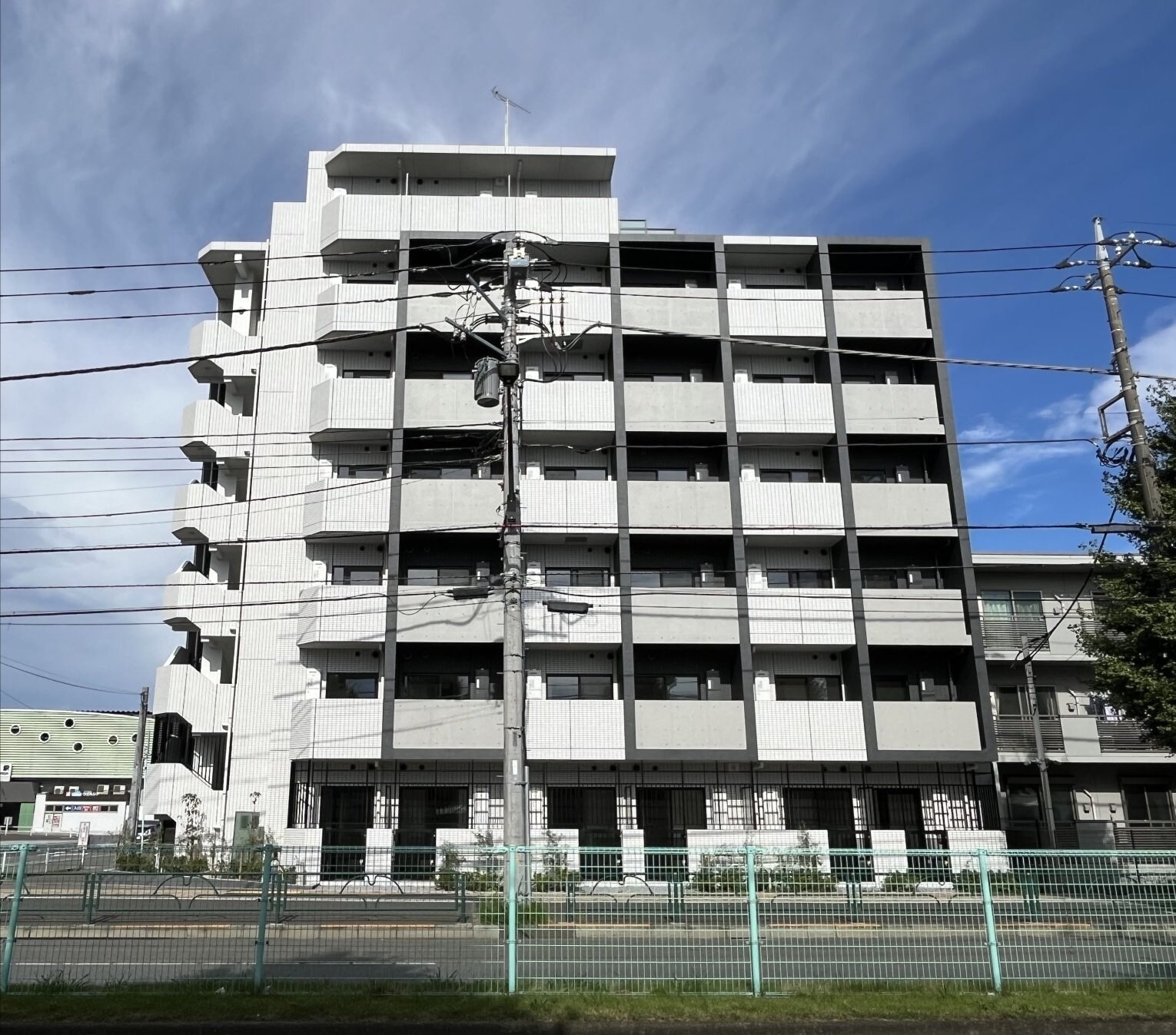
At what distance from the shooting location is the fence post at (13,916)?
10.5m

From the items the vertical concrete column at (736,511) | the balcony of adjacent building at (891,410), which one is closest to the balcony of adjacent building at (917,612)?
the balcony of adjacent building at (891,410)

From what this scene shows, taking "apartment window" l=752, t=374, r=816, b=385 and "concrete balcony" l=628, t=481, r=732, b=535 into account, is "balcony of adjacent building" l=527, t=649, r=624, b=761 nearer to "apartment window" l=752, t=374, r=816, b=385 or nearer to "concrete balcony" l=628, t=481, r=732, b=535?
"concrete balcony" l=628, t=481, r=732, b=535

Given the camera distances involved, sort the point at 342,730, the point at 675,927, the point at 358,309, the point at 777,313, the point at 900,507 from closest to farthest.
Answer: the point at 675,927 < the point at 342,730 < the point at 900,507 < the point at 358,309 < the point at 777,313

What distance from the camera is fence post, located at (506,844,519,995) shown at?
1033cm

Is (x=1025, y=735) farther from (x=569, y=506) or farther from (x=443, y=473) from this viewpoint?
(x=443, y=473)

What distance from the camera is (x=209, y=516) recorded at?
32562mm

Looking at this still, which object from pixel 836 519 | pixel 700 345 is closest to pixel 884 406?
pixel 836 519

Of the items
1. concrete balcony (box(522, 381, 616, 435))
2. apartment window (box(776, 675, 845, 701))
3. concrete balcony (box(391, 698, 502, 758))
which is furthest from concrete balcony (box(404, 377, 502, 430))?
apartment window (box(776, 675, 845, 701))

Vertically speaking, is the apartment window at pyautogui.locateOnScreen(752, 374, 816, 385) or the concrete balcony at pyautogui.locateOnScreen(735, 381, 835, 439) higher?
the apartment window at pyautogui.locateOnScreen(752, 374, 816, 385)

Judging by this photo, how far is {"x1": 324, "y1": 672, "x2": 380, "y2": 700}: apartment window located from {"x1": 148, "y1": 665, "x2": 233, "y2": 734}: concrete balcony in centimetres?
348

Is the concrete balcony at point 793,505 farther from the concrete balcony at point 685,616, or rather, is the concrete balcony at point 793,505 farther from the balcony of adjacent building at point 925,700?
the balcony of adjacent building at point 925,700

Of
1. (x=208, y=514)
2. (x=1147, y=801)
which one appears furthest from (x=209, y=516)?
(x=1147, y=801)

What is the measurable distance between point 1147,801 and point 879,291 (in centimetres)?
1926

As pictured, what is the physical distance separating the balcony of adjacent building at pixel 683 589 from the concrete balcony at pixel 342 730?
763cm
